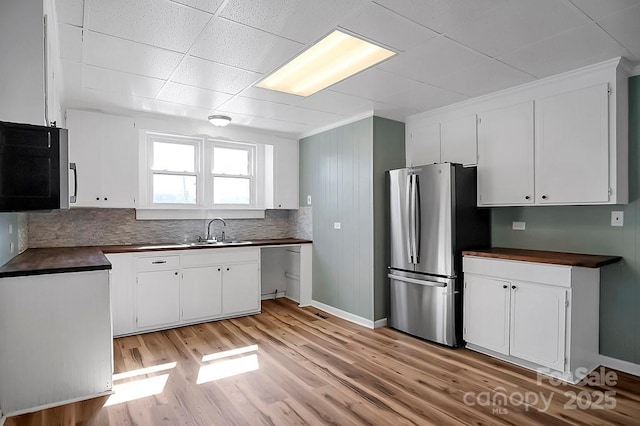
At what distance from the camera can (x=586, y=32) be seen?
2254 millimetres

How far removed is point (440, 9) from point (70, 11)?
2101 mm

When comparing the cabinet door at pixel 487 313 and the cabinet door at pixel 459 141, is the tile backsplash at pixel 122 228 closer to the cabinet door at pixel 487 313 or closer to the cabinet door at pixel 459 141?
the cabinet door at pixel 459 141

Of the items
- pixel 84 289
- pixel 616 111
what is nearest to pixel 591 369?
pixel 616 111

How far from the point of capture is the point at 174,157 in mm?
4605

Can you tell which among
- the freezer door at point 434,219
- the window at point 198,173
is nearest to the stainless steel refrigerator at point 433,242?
the freezer door at point 434,219

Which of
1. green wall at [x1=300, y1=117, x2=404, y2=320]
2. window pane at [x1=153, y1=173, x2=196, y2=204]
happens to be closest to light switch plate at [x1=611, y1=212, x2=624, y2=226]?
green wall at [x1=300, y1=117, x2=404, y2=320]

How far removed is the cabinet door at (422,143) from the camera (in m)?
3.95

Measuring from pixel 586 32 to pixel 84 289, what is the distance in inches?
147

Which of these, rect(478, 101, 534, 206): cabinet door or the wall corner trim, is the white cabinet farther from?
rect(478, 101, 534, 206): cabinet door

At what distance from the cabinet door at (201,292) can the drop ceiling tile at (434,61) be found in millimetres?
2973

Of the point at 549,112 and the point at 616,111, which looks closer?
the point at 616,111

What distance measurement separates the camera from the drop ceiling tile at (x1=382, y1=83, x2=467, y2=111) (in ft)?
10.8

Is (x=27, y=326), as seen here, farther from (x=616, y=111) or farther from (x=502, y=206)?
(x=616, y=111)

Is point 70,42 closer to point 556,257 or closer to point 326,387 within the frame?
point 326,387
